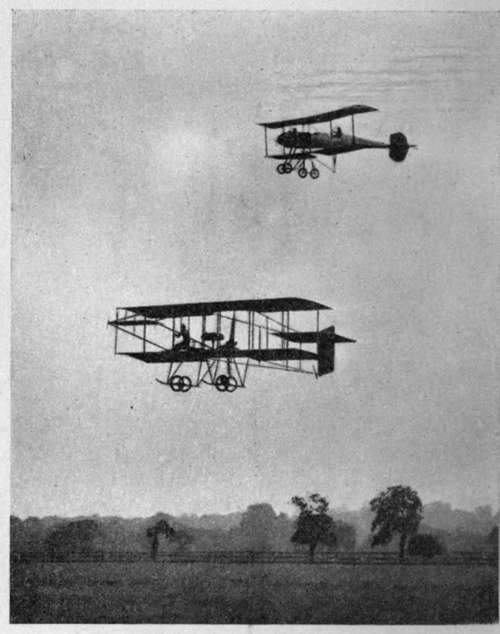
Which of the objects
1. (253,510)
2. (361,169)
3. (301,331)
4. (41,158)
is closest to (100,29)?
(41,158)

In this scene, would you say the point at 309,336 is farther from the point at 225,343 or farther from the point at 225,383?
the point at 225,383

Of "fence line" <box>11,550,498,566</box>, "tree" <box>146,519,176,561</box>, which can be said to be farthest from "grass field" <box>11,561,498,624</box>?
"tree" <box>146,519,176,561</box>

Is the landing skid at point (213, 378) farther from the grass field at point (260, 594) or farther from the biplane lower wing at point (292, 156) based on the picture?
the biplane lower wing at point (292, 156)

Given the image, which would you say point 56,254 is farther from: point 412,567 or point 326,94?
point 412,567

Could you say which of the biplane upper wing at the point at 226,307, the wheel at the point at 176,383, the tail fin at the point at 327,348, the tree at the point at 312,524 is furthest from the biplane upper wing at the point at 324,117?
the tree at the point at 312,524

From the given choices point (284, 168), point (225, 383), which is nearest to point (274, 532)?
point (225, 383)

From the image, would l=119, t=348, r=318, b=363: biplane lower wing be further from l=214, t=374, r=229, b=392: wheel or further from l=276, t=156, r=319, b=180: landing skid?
l=276, t=156, r=319, b=180: landing skid

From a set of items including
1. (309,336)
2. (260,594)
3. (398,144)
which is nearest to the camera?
(260,594)
